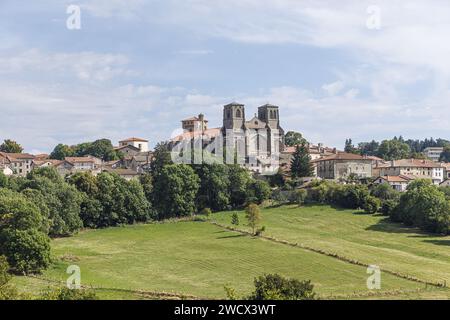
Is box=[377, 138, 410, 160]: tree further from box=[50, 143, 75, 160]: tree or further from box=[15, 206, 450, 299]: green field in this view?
box=[15, 206, 450, 299]: green field

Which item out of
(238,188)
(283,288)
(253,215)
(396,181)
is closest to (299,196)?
(238,188)

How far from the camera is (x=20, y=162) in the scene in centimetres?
13888

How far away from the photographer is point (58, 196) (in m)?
78.1

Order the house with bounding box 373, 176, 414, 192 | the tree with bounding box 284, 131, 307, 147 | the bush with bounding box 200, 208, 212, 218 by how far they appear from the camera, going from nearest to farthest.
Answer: the bush with bounding box 200, 208, 212, 218, the house with bounding box 373, 176, 414, 192, the tree with bounding box 284, 131, 307, 147

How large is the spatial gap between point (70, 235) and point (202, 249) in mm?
18273

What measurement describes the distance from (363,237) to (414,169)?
184 ft

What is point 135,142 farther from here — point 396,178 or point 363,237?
point 363,237

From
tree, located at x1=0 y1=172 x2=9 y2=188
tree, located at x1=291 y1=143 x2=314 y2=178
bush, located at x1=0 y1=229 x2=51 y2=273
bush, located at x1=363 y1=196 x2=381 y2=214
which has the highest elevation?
tree, located at x1=291 y1=143 x2=314 y2=178

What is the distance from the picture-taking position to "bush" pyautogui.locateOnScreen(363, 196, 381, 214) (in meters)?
89.1

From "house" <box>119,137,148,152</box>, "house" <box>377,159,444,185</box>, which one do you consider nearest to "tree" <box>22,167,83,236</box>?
"house" <box>377,159,444,185</box>

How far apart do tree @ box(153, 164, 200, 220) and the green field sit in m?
4.84

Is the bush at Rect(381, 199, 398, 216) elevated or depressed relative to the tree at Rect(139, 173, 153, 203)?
depressed

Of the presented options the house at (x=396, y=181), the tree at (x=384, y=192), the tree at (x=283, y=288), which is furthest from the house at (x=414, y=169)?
the tree at (x=283, y=288)
